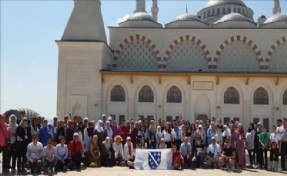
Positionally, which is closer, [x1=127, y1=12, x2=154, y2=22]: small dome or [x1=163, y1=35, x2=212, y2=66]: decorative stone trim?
[x1=163, y1=35, x2=212, y2=66]: decorative stone trim

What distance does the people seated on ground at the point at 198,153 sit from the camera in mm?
15469

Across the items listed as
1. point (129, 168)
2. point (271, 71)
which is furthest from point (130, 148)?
point (271, 71)

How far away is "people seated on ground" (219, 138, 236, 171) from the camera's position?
15.2m

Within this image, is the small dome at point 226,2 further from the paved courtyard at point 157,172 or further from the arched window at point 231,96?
the paved courtyard at point 157,172

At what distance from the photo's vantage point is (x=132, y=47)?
29719 millimetres

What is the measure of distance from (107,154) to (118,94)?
40.4 ft

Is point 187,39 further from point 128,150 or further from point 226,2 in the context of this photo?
point 226,2

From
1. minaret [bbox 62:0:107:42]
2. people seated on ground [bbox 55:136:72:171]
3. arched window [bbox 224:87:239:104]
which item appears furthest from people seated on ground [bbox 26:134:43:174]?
arched window [bbox 224:87:239:104]

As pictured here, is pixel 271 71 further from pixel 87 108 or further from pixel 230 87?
pixel 87 108

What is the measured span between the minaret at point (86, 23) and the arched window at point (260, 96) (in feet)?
37.5

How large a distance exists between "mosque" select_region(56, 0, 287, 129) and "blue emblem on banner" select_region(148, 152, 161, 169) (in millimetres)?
12193

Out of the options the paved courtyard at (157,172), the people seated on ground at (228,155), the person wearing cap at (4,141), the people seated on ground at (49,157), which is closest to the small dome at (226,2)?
the people seated on ground at (228,155)

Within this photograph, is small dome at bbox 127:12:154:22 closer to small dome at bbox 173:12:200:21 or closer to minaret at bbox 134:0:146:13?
small dome at bbox 173:12:200:21

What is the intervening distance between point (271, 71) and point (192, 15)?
7.58m
